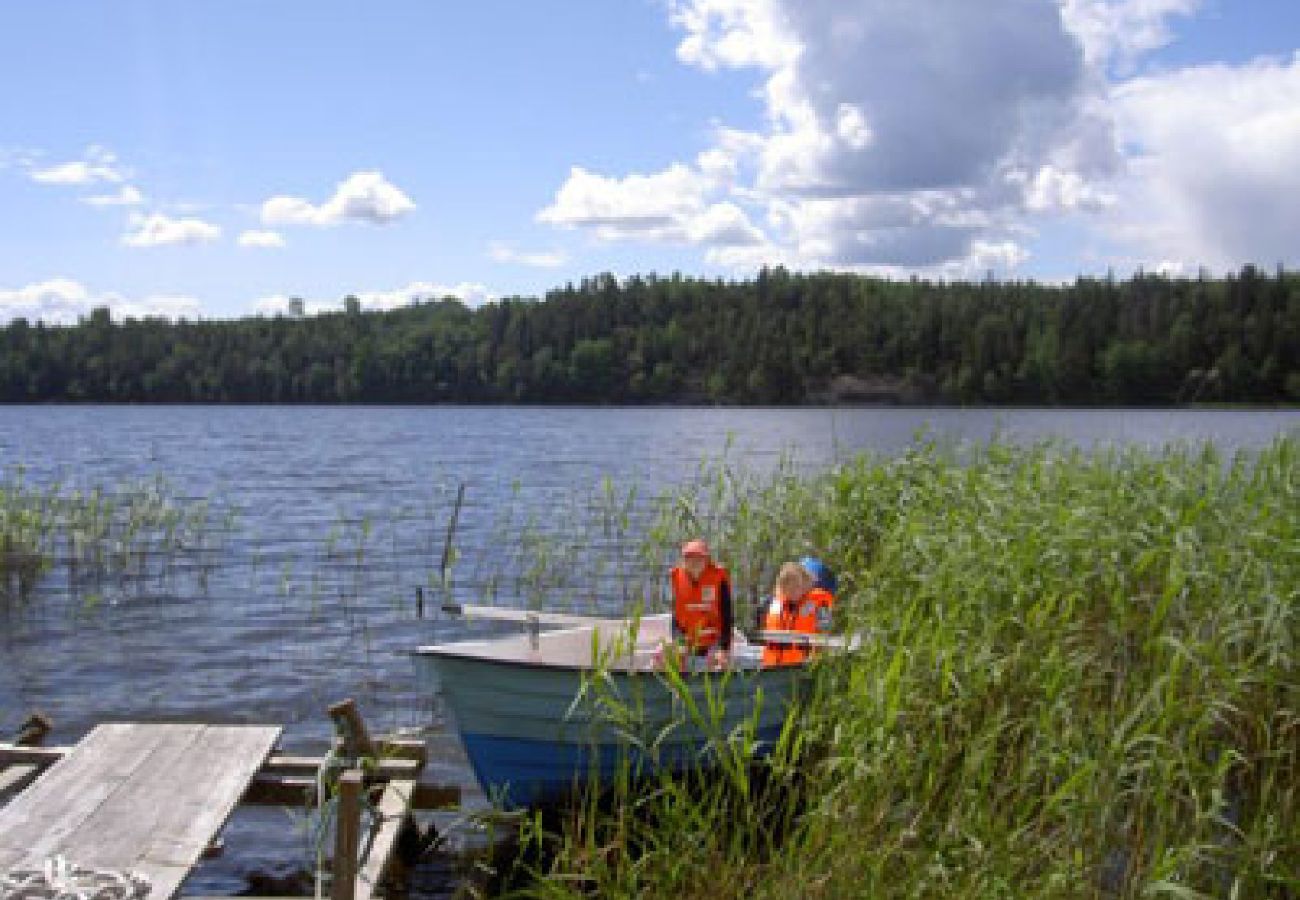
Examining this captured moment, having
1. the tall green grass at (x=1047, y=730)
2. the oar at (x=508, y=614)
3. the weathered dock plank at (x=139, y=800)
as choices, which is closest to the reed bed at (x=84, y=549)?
the oar at (x=508, y=614)

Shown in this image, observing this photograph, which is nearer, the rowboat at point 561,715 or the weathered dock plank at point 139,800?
the weathered dock plank at point 139,800

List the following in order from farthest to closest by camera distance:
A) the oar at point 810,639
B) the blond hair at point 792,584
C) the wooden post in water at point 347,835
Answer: the blond hair at point 792,584 → the oar at point 810,639 → the wooden post in water at point 347,835

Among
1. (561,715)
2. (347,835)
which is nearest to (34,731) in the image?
(561,715)

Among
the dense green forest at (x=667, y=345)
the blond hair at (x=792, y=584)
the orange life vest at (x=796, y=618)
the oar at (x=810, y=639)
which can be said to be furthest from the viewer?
the dense green forest at (x=667, y=345)

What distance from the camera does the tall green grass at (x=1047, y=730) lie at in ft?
16.7

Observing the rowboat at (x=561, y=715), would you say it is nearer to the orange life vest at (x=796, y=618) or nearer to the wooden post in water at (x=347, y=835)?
the orange life vest at (x=796, y=618)

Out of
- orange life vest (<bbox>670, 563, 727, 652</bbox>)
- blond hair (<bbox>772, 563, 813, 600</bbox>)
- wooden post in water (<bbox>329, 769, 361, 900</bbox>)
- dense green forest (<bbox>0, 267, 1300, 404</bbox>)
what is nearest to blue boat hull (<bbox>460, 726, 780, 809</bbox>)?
orange life vest (<bbox>670, 563, 727, 652</bbox>)

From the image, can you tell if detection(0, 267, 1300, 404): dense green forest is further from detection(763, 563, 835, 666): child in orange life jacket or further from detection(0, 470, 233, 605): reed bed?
detection(763, 563, 835, 666): child in orange life jacket

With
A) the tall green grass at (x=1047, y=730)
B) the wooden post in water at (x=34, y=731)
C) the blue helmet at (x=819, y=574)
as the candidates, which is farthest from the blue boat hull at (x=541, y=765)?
the wooden post in water at (x=34, y=731)

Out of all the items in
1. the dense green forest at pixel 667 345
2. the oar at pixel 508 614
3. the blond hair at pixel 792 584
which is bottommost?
the oar at pixel 508 614

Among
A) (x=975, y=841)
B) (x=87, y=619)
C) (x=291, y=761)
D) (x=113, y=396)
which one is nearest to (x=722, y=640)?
(x=291, y=761)

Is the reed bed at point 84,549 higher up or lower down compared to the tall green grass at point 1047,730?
lower down

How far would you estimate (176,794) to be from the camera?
18.9 ft

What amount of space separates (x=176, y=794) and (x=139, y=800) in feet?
0.53
